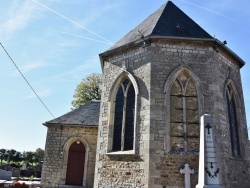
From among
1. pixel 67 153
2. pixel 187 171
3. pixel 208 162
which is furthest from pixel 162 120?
pixel 67 153

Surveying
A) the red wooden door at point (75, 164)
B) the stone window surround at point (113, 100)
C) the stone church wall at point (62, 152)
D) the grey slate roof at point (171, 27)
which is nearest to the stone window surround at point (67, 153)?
the stone church wall at point (62, 152)

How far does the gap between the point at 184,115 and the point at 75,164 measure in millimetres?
6762

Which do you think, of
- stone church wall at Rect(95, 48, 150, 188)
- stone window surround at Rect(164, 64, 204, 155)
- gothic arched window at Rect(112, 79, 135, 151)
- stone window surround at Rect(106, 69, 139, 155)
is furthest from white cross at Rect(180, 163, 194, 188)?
gothic arched window at Rect(112, 79, 135, 151)

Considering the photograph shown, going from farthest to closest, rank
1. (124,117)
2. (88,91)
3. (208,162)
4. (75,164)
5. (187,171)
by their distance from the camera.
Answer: (88,91) → (75,164) → (124,117) → (187,171) → (208,162)

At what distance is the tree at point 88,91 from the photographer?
24.4 metres

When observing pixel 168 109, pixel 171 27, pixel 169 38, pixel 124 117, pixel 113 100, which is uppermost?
pixel 171 27

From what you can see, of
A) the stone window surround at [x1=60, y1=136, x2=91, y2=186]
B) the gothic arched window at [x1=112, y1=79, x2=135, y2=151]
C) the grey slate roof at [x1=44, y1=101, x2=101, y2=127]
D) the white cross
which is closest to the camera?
the white cross

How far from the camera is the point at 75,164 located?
1181cm

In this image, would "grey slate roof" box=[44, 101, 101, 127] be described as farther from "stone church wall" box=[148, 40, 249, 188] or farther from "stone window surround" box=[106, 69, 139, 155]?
"stone church wall" box=[148, 40, 249, 188]

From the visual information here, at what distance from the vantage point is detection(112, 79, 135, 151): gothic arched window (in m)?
7.92

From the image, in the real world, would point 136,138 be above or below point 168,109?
below

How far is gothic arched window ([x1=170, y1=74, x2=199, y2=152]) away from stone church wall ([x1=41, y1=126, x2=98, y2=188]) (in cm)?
557

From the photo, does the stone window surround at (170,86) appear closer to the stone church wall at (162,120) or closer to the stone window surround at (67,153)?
the stone church wall at (162,120)

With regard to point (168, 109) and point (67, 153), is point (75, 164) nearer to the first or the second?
point (67, 153)
